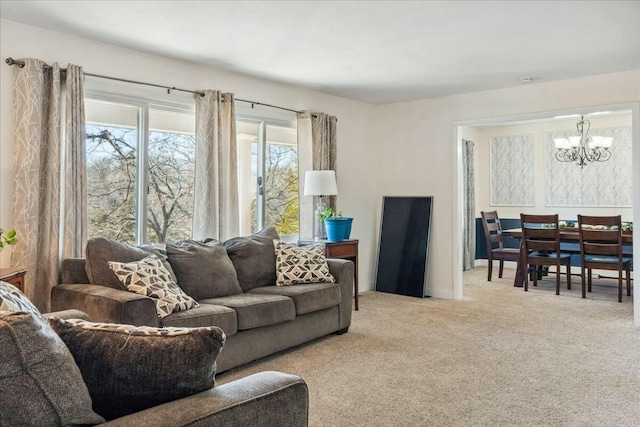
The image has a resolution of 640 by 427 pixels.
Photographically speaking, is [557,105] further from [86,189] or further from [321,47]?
[86,189]

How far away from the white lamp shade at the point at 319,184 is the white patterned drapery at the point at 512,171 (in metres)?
4.62

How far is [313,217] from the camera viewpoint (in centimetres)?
536

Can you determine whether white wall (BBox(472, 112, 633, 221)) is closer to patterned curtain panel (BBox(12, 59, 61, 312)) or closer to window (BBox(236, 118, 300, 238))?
window (BBox(236, 118, 300, 238))

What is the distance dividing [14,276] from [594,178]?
7.74m

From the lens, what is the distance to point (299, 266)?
411cm

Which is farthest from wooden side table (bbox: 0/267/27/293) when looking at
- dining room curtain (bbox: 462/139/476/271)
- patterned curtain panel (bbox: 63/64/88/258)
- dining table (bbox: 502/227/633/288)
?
dining room curtain (bbox: 462/139/476/271)

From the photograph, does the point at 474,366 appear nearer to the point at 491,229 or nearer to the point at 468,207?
the point at 491,229

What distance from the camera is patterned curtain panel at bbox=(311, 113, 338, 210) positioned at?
17.7ft

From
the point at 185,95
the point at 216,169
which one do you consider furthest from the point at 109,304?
the point at 185,95

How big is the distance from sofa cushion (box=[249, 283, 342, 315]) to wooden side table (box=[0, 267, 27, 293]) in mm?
1617

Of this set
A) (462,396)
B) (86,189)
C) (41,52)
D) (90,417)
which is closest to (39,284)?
(86,189)

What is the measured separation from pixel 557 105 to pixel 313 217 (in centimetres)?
284

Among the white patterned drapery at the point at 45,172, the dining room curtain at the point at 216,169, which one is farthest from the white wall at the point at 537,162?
the white patterned drapery at the point at 45,172

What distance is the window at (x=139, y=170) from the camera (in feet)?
12.5
